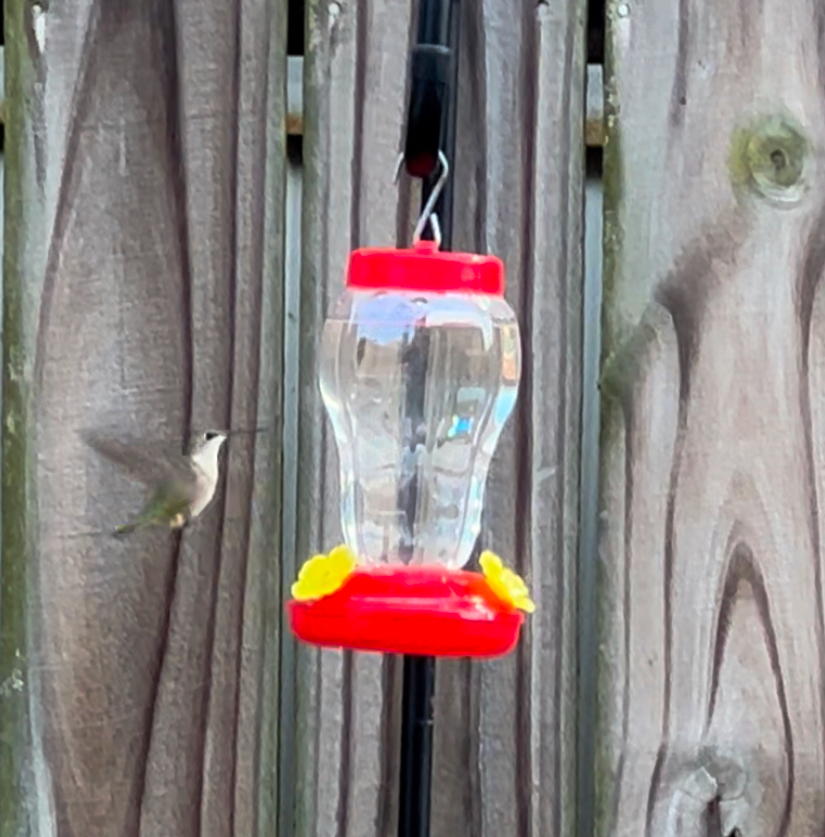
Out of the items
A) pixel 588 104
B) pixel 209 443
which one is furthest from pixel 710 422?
pixel 209 443

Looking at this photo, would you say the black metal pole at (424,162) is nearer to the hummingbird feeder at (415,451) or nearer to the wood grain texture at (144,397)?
the hummingbird feeder at (415,451)

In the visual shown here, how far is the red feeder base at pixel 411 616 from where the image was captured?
867 mm

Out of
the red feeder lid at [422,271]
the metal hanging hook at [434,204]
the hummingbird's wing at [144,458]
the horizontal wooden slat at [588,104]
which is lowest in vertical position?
the hummingbird's wing at [144,458]

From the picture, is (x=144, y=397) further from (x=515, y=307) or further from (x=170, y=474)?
(x=515, y=307)

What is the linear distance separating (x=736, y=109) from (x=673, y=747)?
56cm

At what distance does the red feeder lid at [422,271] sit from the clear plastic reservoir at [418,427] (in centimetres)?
13

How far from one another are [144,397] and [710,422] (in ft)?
1.64

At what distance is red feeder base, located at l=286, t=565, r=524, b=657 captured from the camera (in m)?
0.87

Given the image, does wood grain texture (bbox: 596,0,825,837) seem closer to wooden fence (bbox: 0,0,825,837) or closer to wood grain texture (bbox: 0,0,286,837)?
wooden fence (bbox: 0,0,825,837)

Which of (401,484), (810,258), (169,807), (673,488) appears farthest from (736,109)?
(169,807)

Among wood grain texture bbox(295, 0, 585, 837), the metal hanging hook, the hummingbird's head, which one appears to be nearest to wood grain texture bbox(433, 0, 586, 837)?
wood grain texture bbox(295, 0, 585, 837)

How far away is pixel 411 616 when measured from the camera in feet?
2.85

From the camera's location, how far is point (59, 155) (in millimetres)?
1285

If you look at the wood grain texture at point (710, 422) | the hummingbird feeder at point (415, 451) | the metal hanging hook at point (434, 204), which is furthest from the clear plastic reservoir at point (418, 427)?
the wood grain texture at point (710, 422)
